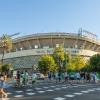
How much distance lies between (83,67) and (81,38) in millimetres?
23627

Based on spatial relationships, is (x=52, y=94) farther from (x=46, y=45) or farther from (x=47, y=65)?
(x=46, y=45)

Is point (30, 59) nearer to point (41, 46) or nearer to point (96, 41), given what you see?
point (41, 46)

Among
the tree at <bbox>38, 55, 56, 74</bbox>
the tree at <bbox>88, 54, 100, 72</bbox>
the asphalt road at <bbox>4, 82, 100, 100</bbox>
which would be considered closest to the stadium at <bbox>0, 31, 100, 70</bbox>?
the tree at <bbox>38, 55, 56, 74</bbox>

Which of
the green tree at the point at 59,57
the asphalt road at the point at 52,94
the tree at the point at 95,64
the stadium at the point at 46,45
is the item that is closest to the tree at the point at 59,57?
the green tree at the point at 59,57

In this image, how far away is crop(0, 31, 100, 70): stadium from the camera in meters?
111

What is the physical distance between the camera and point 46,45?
116 metres

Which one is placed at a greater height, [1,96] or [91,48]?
[91,48]

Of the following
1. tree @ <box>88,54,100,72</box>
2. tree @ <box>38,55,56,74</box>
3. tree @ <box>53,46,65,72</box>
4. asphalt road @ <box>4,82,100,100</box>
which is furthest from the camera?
tree @ <box>38,55,56,74</box>

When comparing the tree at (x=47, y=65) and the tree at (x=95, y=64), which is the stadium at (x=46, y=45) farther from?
the tree at (x=95, y=64)

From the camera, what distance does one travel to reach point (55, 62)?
87.0m

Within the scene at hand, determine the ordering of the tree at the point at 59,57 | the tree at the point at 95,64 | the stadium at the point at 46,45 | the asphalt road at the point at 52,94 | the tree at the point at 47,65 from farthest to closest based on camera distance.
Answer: the stadium at the point at 46,45, the tree at the point at 47,65, the tree at the point at 59,57, the tree at the point at 95,64, the asphalt road at the point at 52,94

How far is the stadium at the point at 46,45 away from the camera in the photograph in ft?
365

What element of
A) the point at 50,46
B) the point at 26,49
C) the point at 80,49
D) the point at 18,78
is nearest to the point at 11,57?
the point at 26,49

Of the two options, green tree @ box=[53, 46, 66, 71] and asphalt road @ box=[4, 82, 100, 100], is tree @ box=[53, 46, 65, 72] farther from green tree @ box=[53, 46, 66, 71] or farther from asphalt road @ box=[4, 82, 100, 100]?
asphalt road @ box=[4, 82, 100, 100]
